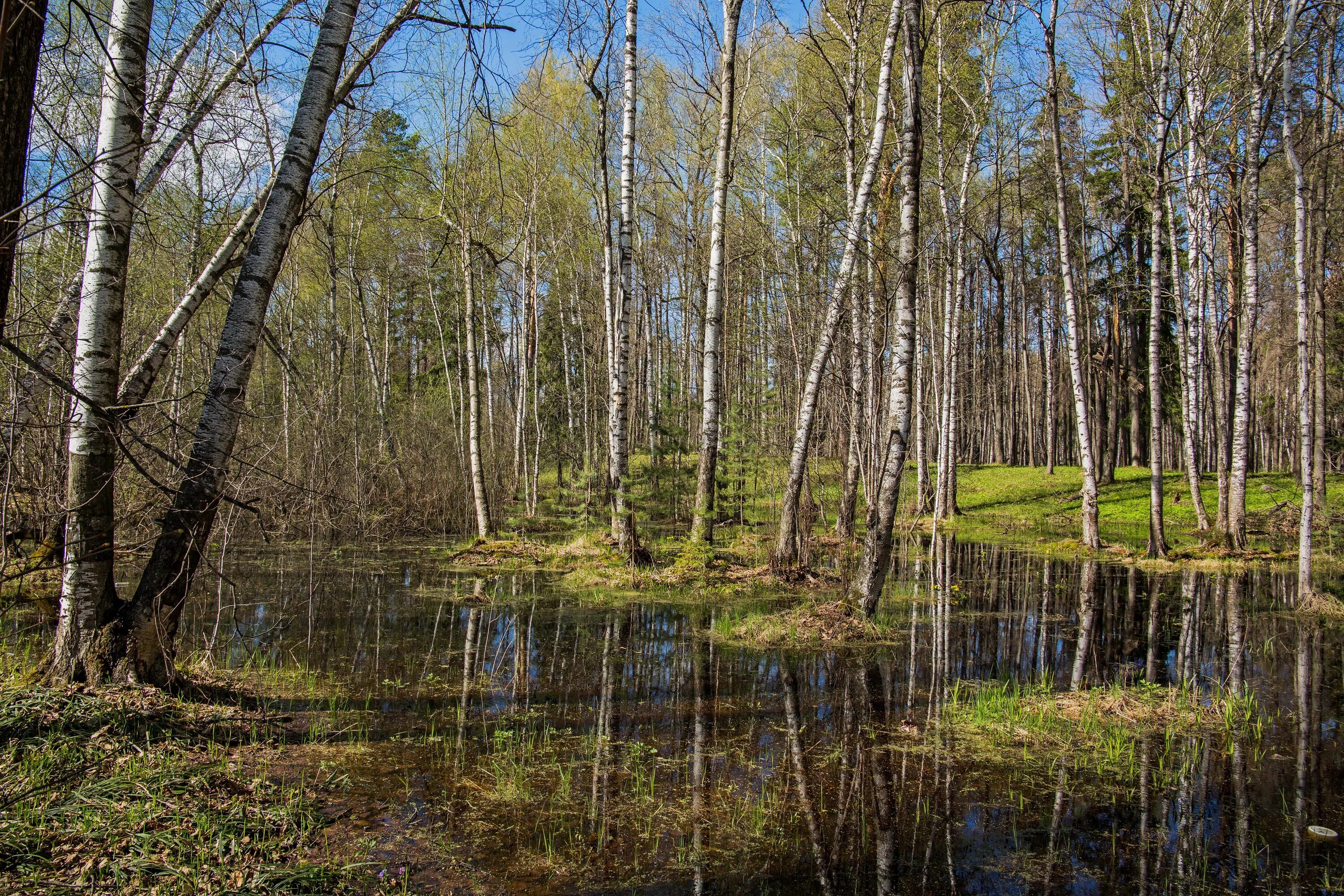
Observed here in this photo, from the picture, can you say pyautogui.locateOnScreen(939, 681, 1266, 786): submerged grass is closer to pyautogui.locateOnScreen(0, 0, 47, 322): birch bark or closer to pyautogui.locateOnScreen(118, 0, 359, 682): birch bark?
pyautogui.locateOnScreen(118, 0, 359, 682): birch bark

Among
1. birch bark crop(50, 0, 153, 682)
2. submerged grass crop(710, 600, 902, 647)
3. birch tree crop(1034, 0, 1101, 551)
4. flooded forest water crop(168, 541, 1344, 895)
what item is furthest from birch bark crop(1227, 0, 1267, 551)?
birch bark crop(50, 0, 153, 682)

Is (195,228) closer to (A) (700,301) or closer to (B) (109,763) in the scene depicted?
(B) (109,763)

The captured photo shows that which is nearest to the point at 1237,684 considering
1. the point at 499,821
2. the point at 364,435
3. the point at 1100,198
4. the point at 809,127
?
the point at 499,821

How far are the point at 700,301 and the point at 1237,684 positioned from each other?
2171 centimetres

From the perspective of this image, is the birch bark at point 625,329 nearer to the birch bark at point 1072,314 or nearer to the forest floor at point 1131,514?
the birch bark at point 1072,314

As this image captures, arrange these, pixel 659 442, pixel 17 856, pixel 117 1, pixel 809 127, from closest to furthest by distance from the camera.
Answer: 1. pixel 17 856
2. pixel 117 1
3. pixel 809 127
4. pixel 659 442

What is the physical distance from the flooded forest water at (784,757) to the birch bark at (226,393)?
559mm

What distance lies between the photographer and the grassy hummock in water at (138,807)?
284cm

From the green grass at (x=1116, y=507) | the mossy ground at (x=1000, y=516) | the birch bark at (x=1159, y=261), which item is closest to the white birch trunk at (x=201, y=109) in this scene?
the mossy ground at (x=1000, y=516)

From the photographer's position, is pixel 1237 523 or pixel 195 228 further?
pixel 1237 523

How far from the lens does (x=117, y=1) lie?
455 cm

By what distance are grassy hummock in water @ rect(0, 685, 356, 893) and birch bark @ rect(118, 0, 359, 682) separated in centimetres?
41

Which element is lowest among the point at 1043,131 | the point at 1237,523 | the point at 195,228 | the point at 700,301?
the point at 1237,523

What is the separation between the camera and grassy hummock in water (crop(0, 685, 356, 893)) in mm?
2838
